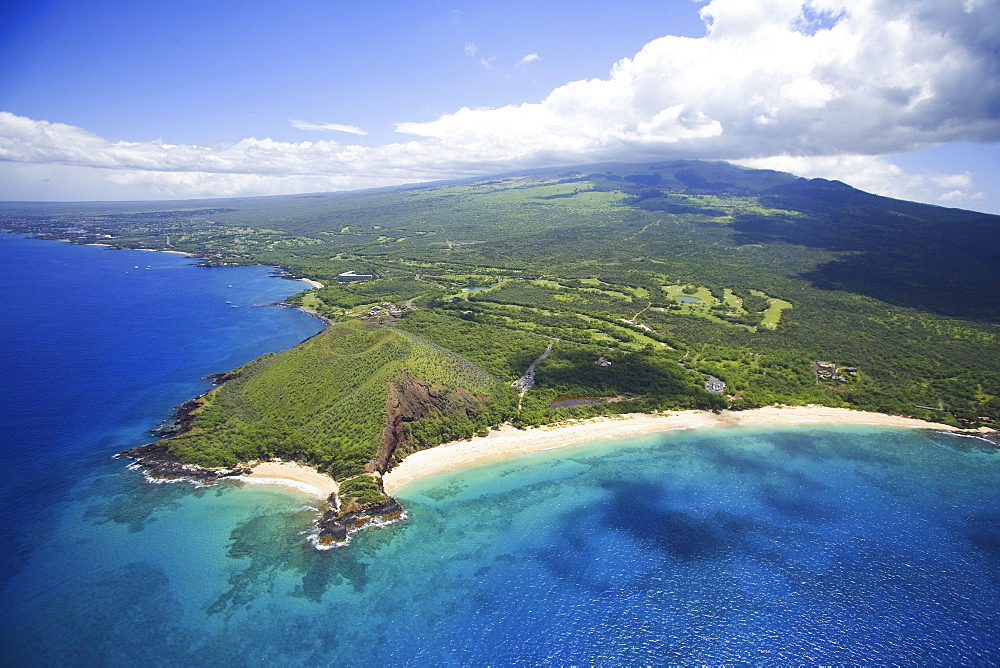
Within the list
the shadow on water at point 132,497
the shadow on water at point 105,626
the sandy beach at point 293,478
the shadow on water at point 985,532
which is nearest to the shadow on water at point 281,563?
the shadow on water at point 105,626

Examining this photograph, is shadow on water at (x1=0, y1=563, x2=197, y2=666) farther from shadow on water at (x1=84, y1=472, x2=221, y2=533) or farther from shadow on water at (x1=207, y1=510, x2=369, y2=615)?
shadow on water at (x1=84, y1=472, x2=221, y2=533)

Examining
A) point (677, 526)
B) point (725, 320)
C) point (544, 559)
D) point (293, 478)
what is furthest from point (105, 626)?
Answer: point (725, 320)

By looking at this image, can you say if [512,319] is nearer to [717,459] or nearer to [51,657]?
[717,459]

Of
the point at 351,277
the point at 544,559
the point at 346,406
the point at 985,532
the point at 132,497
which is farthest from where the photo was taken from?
the point at 351,277

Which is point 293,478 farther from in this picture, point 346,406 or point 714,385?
point 714,385

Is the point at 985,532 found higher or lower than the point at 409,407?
Answer: lower

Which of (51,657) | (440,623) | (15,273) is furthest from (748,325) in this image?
(15,273)
